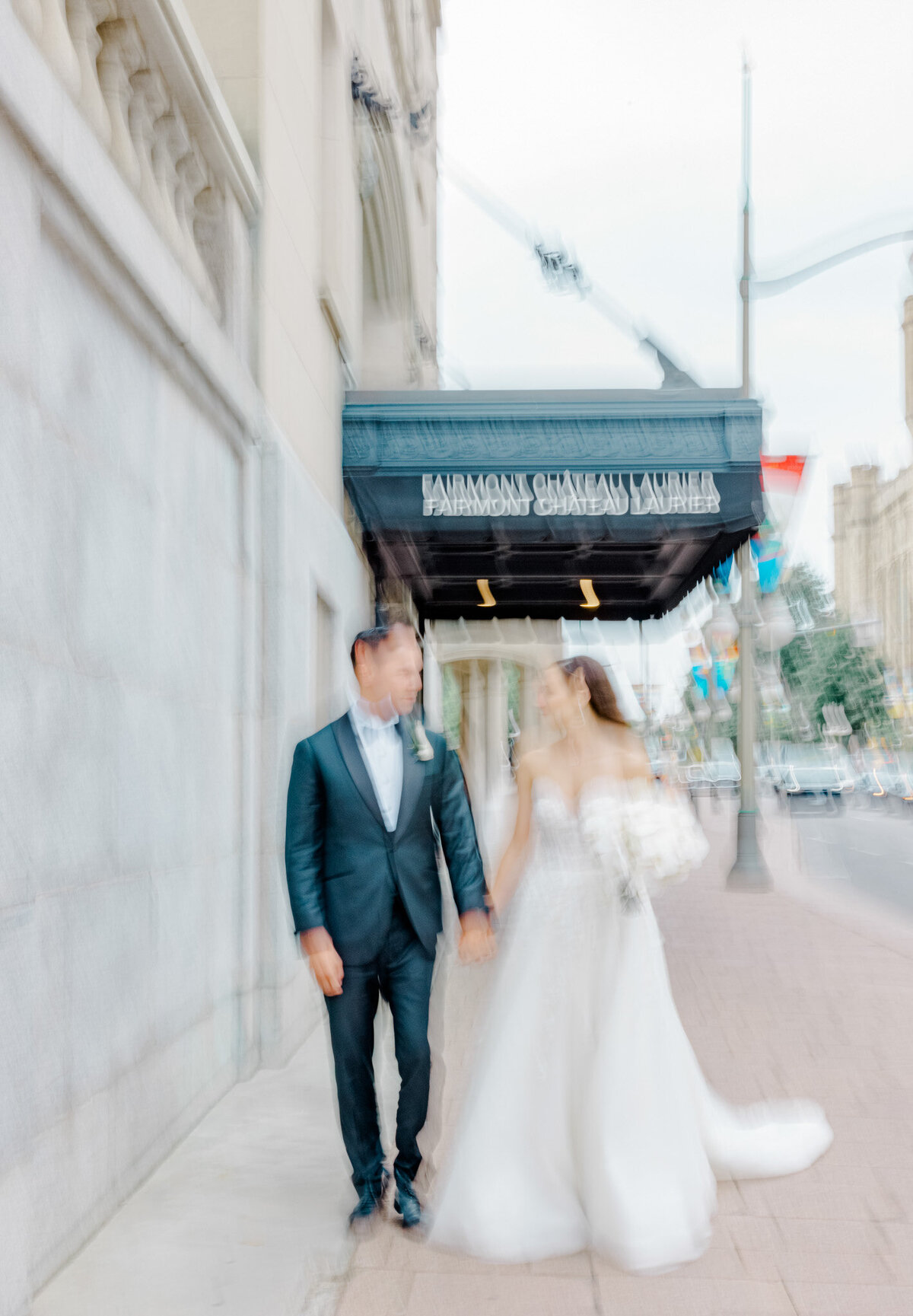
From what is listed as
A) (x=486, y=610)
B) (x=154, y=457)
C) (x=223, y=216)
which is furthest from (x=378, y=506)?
(x=486, y=610)

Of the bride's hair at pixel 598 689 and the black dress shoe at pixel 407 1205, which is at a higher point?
the bride's hair at pixel 598 689

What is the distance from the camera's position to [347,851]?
161 inches

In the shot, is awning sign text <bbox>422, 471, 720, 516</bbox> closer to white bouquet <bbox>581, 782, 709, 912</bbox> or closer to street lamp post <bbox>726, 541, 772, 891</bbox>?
white bouquet <bbox>581, 782, 709, 912</bbox>

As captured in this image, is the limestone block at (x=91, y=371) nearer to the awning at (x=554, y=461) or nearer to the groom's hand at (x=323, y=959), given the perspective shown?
the groom's hand at (x=323, y=959)

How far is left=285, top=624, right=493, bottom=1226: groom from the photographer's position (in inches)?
161

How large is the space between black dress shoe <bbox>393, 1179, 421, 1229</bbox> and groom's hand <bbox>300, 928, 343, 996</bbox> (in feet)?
2.48

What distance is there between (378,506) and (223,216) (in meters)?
3.38

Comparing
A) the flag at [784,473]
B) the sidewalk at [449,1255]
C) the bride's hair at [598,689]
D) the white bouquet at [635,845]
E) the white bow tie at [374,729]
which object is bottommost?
the sidewalk at [449,1255]

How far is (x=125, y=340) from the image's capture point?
15.4ft

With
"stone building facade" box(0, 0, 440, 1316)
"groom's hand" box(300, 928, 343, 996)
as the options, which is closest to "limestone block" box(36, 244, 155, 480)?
"stone building facade" box(0, 0, 440, 1316)

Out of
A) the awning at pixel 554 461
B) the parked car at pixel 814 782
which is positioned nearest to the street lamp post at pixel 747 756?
the awning at pixel 554 461

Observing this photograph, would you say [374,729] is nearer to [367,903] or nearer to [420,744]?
[420,744]

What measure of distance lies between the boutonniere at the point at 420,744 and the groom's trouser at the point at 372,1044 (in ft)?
1.61

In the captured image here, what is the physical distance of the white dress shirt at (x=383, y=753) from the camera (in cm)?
416
